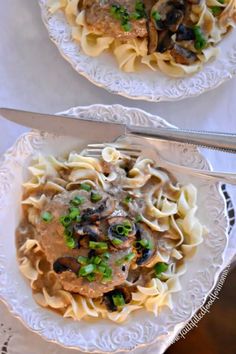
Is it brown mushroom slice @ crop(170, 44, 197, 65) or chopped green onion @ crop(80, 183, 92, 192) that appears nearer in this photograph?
chopped green onion @ crop(80, 183, 92, 192)

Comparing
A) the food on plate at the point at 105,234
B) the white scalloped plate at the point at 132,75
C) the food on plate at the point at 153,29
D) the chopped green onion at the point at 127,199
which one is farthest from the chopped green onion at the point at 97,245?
the food on plate at the point at 153,29

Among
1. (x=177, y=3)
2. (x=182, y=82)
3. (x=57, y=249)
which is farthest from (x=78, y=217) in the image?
(x=177, y=3)

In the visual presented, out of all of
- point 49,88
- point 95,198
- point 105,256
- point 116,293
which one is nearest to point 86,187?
point 95,198

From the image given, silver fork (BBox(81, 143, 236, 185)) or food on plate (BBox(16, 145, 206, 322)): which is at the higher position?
silver fork (BBox(81, 143, 236, 185))

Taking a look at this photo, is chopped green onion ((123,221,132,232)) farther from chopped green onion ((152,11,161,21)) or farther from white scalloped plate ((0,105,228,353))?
chopped green onion ((152,11,161,21))

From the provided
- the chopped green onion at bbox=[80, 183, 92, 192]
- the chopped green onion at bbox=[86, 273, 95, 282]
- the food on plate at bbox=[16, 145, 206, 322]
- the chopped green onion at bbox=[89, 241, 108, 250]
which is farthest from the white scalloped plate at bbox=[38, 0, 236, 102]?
the chopped green onion at bbox=[86, 273, 95, 282]

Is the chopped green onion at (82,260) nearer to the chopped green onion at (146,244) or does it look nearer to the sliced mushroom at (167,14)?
the chopped green onion at (146,244)
